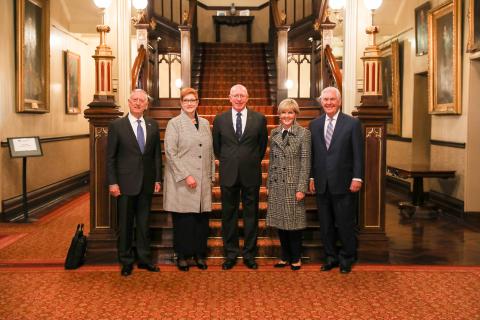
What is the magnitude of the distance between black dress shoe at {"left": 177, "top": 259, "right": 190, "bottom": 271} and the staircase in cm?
35

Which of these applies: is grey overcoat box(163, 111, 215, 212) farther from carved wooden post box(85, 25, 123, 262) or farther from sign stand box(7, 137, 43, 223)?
sign stand box(7, 137, 43, 223)

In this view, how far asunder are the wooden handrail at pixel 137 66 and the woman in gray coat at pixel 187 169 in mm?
1644

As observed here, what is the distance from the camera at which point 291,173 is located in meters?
4.97

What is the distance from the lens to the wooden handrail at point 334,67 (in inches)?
253

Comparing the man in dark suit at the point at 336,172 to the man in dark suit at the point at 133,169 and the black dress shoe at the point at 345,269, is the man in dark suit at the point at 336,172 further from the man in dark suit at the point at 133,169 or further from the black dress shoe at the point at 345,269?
the man in dark suit at the point at 133,169

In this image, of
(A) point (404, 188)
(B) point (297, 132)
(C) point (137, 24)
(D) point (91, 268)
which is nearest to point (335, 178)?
(B) point (297, 132)

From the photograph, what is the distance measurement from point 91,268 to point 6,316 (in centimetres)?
128

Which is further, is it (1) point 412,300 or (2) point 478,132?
(2) point 478,132

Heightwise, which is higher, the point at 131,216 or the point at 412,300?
the point at 131,216

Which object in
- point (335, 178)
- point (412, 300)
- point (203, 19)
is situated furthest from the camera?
point (203, 19)

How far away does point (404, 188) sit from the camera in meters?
10.5

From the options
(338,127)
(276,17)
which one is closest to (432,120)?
(276,17)

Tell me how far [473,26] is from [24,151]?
19.7 feet

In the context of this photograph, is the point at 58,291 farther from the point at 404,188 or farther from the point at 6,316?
the point at 404,188
